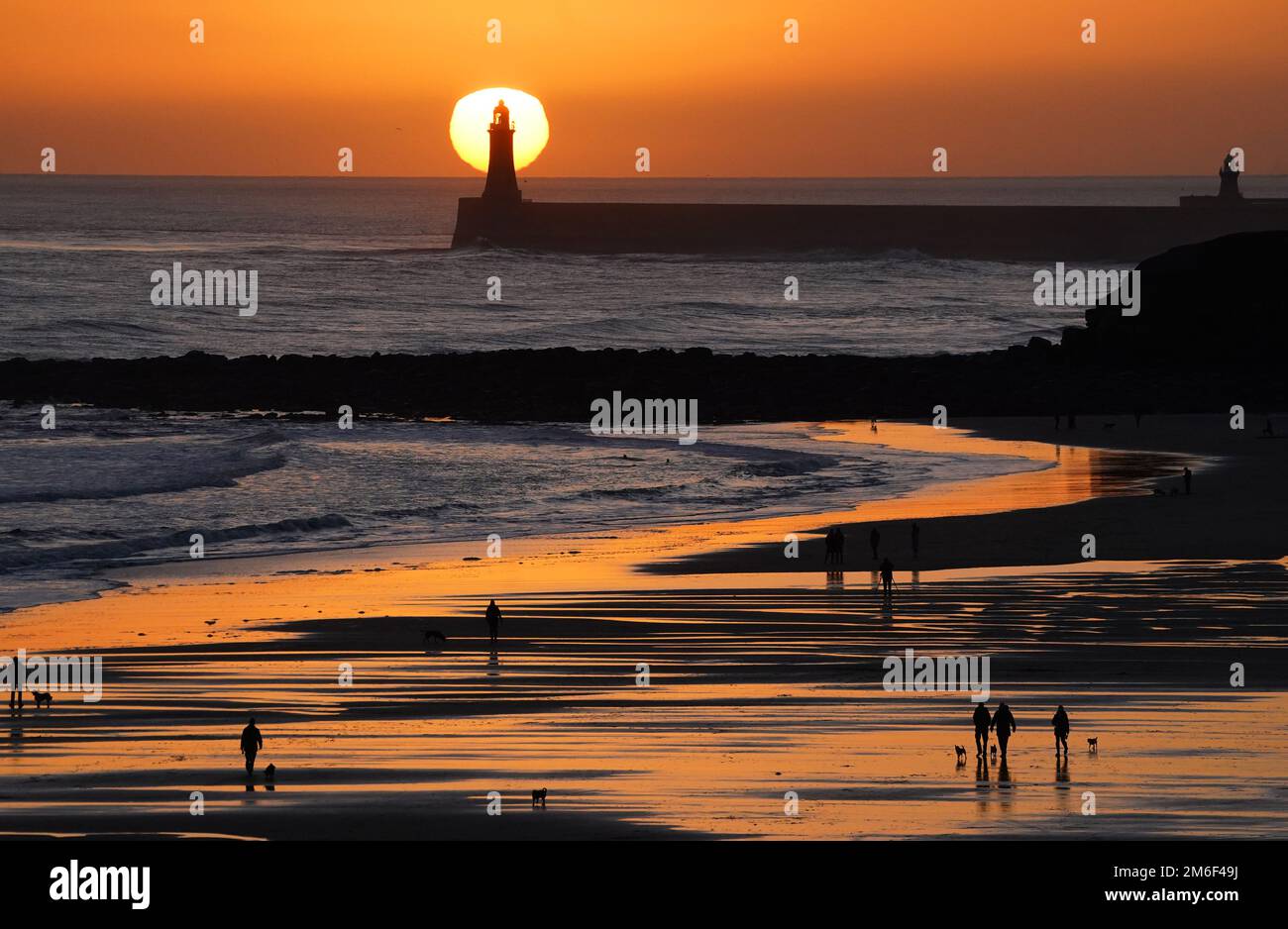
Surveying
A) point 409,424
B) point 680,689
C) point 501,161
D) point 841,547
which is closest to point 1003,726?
point 680,689

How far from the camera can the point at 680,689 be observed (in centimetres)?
1554

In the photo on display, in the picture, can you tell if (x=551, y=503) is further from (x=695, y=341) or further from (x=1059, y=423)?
(x=695, y=341)

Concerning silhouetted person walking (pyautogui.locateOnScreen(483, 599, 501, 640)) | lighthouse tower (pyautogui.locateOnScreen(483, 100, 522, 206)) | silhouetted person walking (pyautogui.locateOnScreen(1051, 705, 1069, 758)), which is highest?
lighthouse tower (pyautogui.locateOnScreen(483, 100, 522, 206))

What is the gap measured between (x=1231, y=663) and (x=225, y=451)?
25371mm

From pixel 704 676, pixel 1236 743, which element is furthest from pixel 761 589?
pixel 1236 743

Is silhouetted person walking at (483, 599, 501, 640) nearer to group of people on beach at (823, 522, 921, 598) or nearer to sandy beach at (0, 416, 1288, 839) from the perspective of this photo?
sandy beach at (0, 416, 1288, 839)

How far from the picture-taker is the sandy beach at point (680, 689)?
38.2 feet

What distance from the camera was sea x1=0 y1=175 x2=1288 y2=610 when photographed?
91.8ft

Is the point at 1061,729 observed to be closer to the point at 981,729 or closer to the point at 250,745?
the point at 981,729

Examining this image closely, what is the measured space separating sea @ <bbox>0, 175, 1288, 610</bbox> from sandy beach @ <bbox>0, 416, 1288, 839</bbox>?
3.14 m

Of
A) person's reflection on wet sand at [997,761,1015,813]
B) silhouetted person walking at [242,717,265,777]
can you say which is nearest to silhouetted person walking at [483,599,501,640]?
silhouetted person walking at [242,717,265,777]

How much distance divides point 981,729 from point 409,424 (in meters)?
32.6

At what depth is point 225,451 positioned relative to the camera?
37.4 meters

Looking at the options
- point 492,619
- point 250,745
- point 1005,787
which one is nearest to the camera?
point 1005,787
